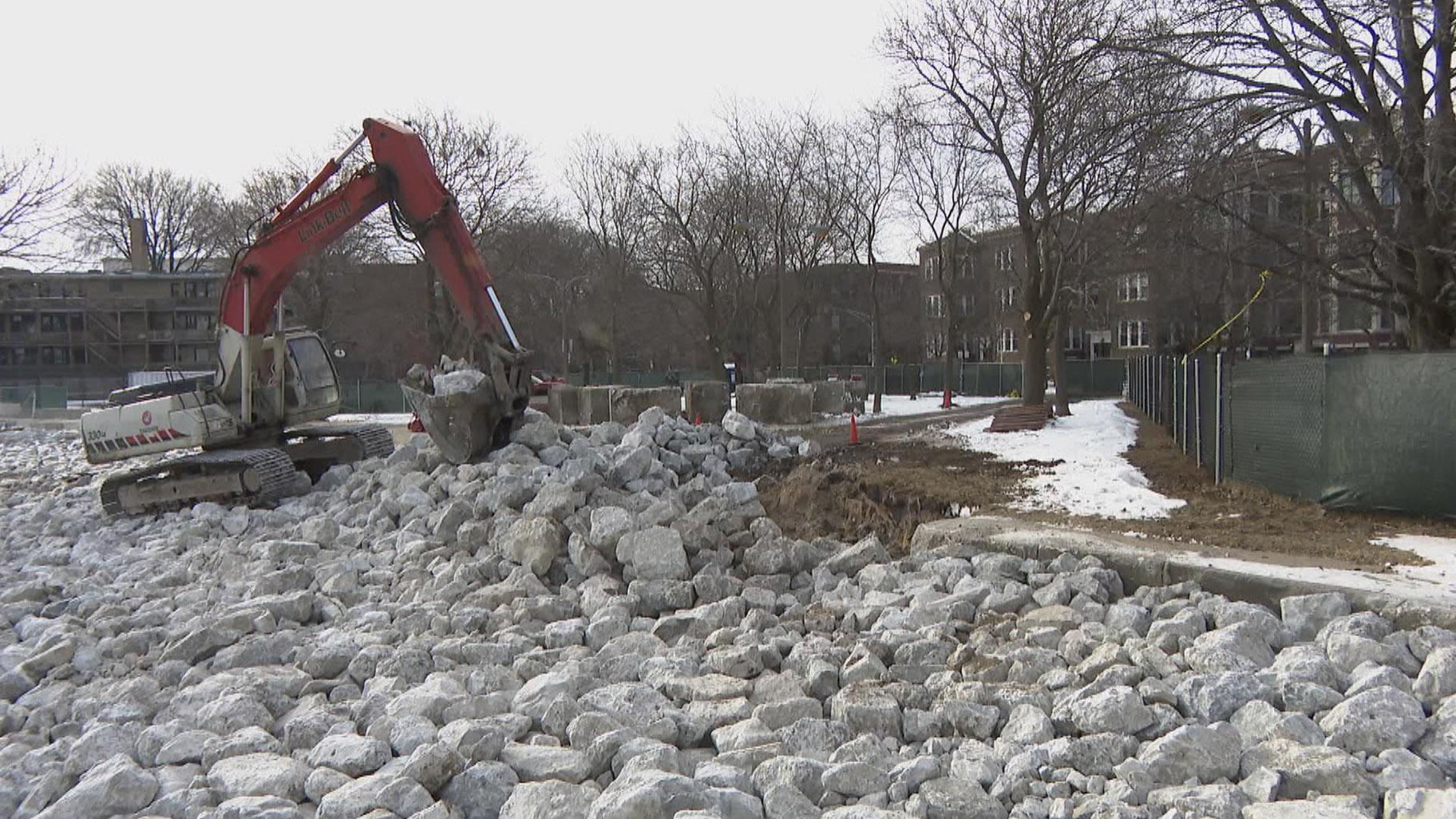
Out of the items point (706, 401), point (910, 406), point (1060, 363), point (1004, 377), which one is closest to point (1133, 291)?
point (1004, 377)

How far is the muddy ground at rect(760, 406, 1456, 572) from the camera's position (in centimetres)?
743

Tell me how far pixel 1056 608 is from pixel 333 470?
32.1ft

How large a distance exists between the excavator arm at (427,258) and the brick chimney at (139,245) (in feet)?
187

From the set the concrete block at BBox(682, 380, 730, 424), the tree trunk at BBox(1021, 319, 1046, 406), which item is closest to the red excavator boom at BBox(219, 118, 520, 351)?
the concrete block at BBox(682, 380, 730, 424)

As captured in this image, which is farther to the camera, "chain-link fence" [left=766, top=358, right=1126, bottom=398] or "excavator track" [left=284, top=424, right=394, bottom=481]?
"chain-link fence" [left=766, top=358, right=1126, bottom=398]

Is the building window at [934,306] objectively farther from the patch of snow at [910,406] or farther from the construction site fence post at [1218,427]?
the construction site fence post at [1218,427]

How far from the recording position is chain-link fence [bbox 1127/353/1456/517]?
27.2ft

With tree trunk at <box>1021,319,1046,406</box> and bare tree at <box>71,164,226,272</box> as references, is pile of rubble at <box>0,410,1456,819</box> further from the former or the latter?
bare tree at <box>71,164,226,272</box>

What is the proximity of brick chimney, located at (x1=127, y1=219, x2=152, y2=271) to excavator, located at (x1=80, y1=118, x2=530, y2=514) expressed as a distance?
2195 inches

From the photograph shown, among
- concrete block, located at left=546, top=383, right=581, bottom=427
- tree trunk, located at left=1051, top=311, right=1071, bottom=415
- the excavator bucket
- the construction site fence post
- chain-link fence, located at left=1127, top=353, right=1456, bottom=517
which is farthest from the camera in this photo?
tree trunk, located at left=1051, top=311, right=1071, bottom=415

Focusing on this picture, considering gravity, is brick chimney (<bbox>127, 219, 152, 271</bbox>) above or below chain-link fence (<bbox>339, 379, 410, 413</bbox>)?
above

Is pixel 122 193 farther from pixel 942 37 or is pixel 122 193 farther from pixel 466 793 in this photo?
pixel 466 793

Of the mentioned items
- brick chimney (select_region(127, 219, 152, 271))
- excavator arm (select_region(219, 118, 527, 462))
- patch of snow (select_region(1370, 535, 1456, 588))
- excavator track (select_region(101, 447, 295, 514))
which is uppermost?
brick chimney (select_region(127, 219, 152, 271))

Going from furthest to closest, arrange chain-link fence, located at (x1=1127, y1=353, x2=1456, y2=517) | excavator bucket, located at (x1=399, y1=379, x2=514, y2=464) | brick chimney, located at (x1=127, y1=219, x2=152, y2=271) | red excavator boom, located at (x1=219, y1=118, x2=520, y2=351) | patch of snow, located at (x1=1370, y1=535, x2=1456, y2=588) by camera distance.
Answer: brick chimney, located at (x1=127, y1=219, x2=152, y2=271) < red excavator boom, located at (x1=219, y1=118, x2=520, y2=351) < excavator bucket, located at (x1=399, y1=379, x2=514, y2=464) < chain-link fence, located at (x1=1127, y1=353, x2=1456, y2=517) < patch of snow, located at (x1=1370, y1=535, x2=1456, y2=588)
